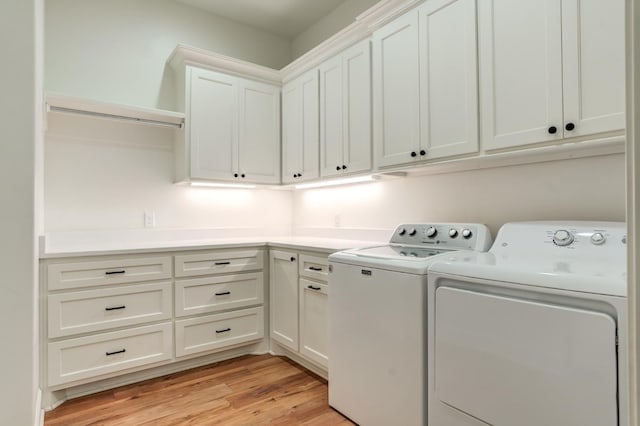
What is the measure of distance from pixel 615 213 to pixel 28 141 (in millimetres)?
2559

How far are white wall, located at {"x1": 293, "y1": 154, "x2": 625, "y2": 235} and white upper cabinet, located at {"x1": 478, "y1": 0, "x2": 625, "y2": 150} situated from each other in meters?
0.32

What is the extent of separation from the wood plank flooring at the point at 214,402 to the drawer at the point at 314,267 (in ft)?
2.27

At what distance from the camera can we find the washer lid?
1019 mm

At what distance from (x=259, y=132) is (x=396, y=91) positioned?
140 centimetres

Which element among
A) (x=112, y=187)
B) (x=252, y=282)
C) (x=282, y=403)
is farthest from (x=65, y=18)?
(x=282, y=403)

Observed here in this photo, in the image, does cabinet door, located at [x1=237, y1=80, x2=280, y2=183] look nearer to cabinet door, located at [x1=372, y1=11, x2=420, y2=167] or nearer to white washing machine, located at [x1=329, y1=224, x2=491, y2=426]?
cabinet door, located at [x1=372, y1=11, x2=420, y2=167]

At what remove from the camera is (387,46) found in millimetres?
2221

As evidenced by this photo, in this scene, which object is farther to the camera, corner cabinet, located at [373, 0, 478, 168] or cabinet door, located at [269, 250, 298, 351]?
cabinet door, located at [269, 250, 298, 351]

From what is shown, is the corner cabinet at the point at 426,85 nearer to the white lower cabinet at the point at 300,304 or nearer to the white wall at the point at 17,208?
the white lower cabinet at the point at 300,304

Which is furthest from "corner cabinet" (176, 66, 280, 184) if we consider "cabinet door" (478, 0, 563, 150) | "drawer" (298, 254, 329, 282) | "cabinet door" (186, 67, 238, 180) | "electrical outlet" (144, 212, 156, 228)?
"cabinet door" (478, 0, 563, 150)

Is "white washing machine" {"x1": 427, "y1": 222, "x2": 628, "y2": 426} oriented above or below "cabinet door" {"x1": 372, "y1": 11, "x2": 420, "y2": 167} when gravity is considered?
below

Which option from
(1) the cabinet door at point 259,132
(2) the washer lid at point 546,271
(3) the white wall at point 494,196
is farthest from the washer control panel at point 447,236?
(1) the cabinet door at point 259,132

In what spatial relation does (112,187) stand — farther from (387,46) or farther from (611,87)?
(611,87)

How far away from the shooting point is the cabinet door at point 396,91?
207cm
